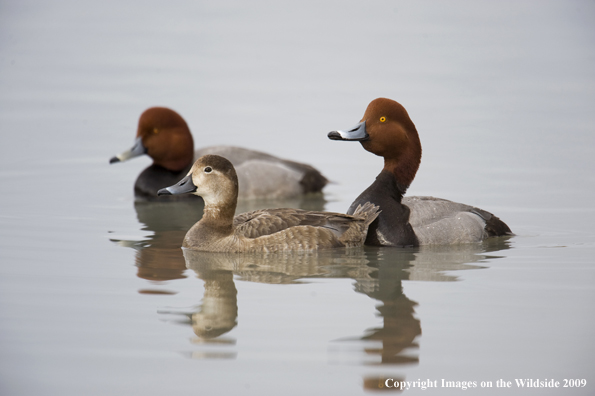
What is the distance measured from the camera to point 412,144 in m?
8.27

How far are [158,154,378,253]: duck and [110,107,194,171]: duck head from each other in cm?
353

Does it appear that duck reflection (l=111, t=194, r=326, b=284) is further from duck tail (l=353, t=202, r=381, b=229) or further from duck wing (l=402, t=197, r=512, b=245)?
duck wing (l=402, t=197, r=512, b=245)

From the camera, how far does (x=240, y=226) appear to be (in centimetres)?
790

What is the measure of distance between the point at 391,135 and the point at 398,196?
0.60 m

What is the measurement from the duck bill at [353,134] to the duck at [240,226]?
79 cm

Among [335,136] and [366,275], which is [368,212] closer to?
[335,136]

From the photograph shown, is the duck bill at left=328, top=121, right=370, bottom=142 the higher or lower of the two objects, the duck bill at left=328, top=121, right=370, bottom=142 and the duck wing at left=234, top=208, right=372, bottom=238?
the higher

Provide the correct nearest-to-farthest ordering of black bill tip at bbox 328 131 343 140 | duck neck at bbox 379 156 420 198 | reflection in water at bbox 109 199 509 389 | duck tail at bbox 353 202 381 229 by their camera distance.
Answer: reflection in water at bbox 109 199 509 389 < duck tail at bbox 353 202 381 229 < black bill tip at bbox 328 131 343 140 < duck neck at bbox 379 156 420 198

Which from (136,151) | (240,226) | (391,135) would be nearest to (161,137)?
(136,151)

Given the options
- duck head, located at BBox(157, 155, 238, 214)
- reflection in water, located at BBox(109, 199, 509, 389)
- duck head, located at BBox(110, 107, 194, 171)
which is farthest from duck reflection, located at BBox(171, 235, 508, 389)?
duck head, located at BBox(110, 107, 194, 171)

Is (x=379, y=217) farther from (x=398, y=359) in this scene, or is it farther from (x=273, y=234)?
(x=398, y=359)

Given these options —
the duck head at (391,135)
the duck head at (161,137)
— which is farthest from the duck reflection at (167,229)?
the duck head at (391,135)

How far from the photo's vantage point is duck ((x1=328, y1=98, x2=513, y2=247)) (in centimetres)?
811

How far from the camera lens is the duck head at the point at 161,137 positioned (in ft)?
36.9
